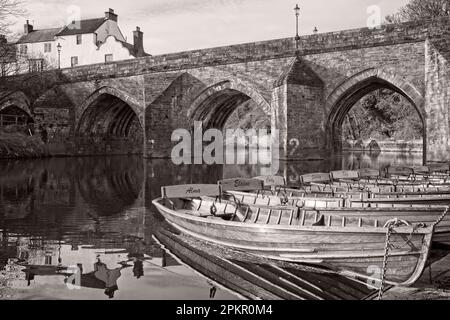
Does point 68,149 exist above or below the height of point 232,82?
below

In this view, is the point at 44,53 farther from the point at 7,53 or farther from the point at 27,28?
the point at 7,53

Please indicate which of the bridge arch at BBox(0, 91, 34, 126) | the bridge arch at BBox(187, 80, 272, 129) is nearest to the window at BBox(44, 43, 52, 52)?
the bridge arch at BBox(0, 91, 34, 126)

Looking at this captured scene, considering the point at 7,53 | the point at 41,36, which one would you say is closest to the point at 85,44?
the point at 41,36

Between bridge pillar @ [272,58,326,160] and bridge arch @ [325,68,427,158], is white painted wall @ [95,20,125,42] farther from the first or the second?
bridge arch @ [325,68,427,158]

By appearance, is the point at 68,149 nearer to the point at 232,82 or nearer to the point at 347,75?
the point at 232,82

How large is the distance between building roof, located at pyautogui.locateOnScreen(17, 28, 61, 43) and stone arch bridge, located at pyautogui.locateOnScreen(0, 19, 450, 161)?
61.7ft

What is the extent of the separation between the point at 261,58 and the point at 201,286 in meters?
19.3

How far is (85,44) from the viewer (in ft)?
153

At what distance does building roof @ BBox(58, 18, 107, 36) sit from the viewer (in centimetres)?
4618

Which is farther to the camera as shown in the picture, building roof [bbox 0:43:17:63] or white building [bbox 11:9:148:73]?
white building [bbox 11:9:148:73]

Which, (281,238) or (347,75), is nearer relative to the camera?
(281,238)

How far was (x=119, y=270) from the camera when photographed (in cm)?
584

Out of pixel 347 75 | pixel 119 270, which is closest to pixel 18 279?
pixel 119 270
